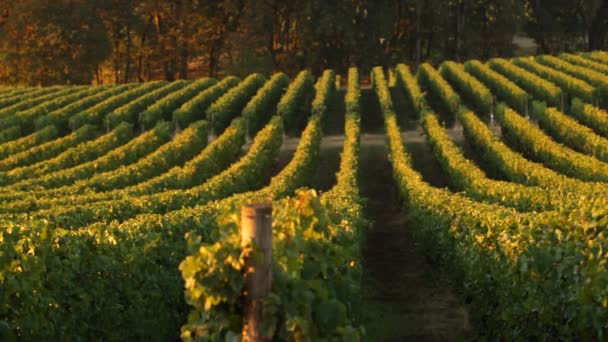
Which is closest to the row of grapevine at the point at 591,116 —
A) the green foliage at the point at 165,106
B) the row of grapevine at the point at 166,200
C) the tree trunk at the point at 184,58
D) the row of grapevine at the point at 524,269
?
the row of grapevine at the point at 166,200

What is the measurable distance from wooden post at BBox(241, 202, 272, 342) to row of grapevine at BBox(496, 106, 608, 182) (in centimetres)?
1974

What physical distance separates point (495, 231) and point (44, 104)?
4357cm

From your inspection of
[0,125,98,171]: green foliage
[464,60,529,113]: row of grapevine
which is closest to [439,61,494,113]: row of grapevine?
[464,60,529,113]: row of grapevine

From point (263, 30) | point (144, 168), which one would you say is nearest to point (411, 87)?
point (144, 168)

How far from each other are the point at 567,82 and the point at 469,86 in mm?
5565

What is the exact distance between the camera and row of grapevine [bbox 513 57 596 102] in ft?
152

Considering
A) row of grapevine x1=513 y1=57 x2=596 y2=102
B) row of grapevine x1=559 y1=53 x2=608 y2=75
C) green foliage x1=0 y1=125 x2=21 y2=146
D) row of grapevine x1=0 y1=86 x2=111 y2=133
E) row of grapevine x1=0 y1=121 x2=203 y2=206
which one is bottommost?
green foliage x1=0 y1=125 x2=21 y2=146

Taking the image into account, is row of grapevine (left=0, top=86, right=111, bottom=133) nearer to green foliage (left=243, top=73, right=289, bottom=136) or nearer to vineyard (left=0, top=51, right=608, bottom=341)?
vineyard (left=0, top=51, right=608, bottom=341)

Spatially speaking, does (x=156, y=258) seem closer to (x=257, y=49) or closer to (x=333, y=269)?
(x=333, y=269)

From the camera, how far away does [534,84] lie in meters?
50.4

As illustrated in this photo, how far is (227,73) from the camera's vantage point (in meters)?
93.7

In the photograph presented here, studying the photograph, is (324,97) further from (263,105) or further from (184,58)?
(184,58)

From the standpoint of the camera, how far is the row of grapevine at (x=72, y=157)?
104 feet

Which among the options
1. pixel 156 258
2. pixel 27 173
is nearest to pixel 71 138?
pixel 27 173
